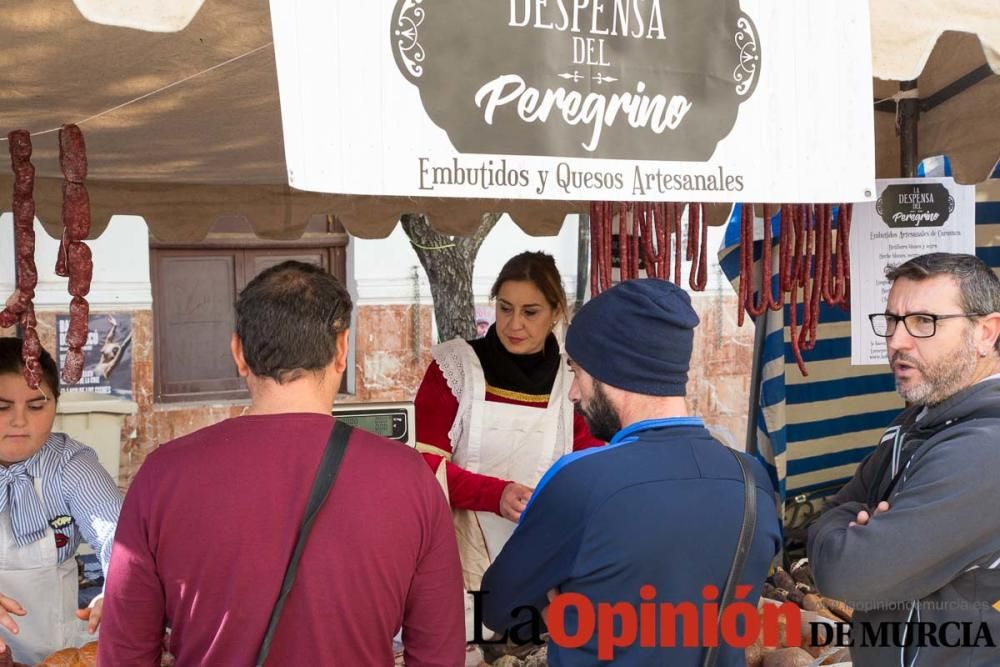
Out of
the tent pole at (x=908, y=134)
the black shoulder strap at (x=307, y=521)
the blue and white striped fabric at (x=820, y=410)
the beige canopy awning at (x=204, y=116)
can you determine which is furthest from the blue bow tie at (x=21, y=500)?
the blue and white striped fabric at (x=820, y=410)

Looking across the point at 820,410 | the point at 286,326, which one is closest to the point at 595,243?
the point at 286,326

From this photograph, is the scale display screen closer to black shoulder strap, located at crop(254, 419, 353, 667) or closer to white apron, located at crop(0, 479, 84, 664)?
white apron, located at crop(0, 479, 84, 664)

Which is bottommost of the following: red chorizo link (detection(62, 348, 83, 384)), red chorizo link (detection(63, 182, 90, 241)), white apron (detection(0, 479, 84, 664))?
white apron (detection(0, 479, 84, 664))

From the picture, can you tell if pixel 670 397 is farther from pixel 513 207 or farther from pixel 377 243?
pixel 377 243

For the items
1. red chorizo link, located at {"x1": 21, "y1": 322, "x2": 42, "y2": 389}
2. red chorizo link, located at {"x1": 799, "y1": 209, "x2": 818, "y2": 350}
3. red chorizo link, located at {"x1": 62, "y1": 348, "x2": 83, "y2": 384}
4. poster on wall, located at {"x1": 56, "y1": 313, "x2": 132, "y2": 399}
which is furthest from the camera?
poster on wall, located at {"x1": 56, "y1": 313, "x2": 132, "y2": 399}

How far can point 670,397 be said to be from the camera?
1.85 meters

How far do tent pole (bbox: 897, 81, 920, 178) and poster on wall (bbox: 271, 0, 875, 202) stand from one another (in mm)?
1831

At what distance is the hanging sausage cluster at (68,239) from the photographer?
2701 mm

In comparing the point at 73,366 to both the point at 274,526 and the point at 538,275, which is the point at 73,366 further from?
the point at 538,275

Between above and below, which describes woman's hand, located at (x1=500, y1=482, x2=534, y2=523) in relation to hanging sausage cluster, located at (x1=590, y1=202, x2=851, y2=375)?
below

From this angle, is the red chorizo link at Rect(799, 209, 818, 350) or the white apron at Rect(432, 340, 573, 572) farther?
the red chorizo link at Rect(799, 209, 818, 350)

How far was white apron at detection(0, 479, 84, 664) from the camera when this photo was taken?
8.40 ft

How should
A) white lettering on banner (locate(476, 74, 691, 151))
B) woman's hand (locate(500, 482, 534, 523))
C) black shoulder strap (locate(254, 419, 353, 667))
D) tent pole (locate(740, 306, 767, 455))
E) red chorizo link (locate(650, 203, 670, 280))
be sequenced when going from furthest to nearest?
tent pole (locate(740, 306, 767, 455)), red chorizo link (locate(650, 203, 670, 280)), woman's hand (locate(500, 482, 534, 523)), white lettering on banner (locate(476, 74, 691, 151)), black shoulder strap (locate(254, 419, 353, 667))

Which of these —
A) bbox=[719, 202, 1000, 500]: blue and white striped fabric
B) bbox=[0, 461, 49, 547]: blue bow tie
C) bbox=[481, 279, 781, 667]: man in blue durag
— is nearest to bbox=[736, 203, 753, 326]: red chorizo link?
bbox=[481, 279, 781, 667]: man in blue durag
